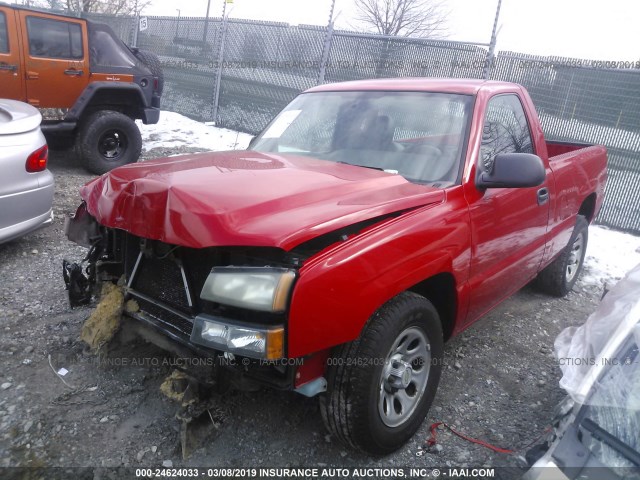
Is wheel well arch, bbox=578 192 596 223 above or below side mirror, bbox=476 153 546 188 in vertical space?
below

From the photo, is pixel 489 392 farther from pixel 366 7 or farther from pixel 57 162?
pixel 366 7

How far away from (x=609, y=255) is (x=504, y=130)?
3.85 meters

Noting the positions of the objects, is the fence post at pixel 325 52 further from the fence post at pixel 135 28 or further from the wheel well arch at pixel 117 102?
A: the fence post at pixel 135 28

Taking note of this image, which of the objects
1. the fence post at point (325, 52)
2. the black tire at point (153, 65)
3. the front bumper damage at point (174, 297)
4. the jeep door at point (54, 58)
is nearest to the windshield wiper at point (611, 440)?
the front bumper damage at point (174, 297)

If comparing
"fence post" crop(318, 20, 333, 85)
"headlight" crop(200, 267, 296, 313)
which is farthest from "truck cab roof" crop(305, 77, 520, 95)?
"fence post" crop(318, 20, 333, 85)

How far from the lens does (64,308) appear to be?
3.56 metres

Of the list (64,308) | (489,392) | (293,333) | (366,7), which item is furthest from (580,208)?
(366,7)

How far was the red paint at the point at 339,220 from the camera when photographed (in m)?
1.92

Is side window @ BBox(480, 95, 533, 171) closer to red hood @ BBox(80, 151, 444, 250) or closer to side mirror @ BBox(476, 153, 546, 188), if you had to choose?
side mirror @ BBox(476, 153, 546, 188)

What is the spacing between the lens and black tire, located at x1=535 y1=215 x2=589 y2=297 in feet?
14.9

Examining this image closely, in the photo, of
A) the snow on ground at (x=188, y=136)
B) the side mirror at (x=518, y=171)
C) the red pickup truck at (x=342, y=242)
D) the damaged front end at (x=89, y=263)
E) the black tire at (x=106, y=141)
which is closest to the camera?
the red pickup truck at (x=342, y=242)

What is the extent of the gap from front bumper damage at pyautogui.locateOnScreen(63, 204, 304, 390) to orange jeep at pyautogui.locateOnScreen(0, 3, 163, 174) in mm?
4882

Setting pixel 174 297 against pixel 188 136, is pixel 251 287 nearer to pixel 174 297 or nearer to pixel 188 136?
pixel 174 297

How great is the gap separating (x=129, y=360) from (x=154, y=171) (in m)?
1.19
